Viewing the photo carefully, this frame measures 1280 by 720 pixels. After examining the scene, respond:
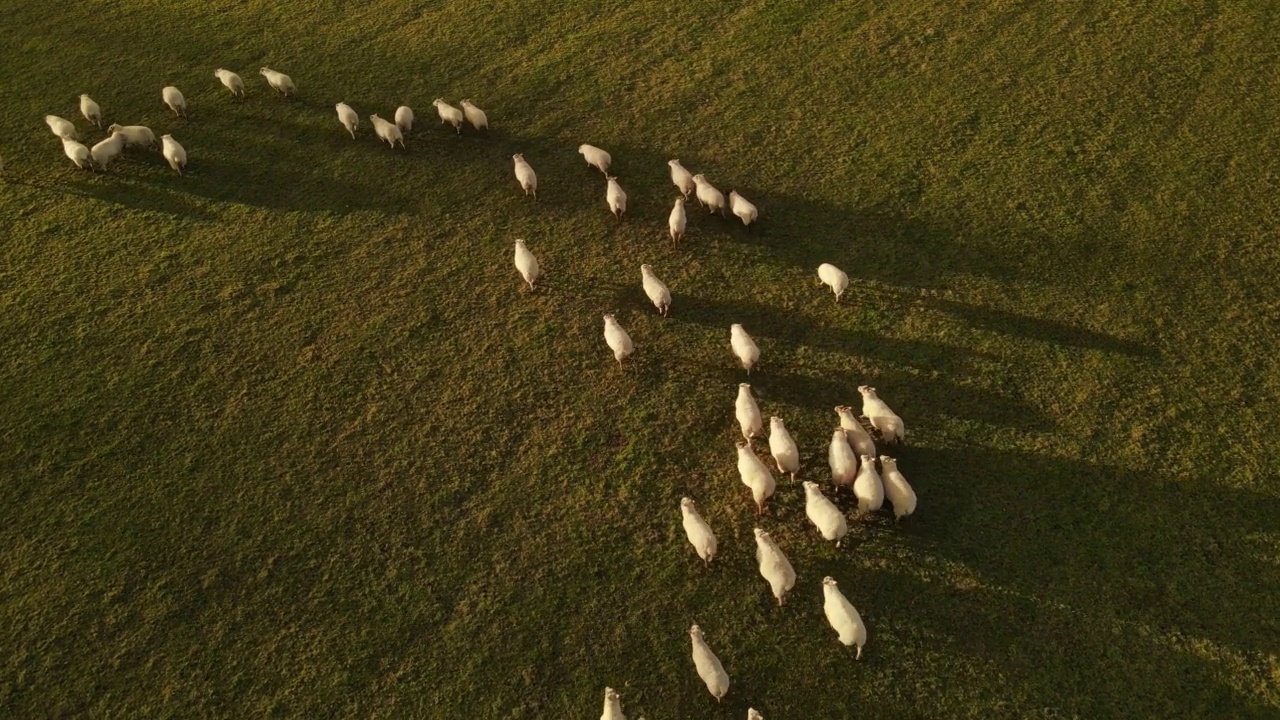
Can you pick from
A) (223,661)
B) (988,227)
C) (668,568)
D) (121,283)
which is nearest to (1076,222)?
(988,227)

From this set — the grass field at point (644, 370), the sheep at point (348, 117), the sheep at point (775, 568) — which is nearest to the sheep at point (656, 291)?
the grass field at point (644, 370)

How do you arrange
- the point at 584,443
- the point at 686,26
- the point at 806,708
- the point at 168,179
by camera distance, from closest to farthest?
the point at 806,708
the point at 584,443
the point at 168,179
the point at 686,26

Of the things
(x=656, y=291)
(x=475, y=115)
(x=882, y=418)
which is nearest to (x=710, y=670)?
(x=882, y=418)

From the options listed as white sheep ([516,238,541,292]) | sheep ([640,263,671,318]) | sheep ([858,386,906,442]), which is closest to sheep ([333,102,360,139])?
white sheep ([516,238,541,292])

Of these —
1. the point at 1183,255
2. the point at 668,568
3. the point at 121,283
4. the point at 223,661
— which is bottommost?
the point at 1183,255

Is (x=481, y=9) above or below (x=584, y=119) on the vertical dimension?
above

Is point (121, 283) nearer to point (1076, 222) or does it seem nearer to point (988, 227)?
point (988, 227)

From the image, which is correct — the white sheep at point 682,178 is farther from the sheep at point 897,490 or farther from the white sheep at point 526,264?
the sheep at point 897,490
